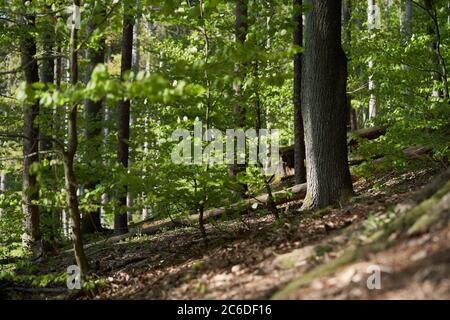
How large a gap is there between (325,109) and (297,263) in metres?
3.48

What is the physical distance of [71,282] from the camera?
592 centimetres

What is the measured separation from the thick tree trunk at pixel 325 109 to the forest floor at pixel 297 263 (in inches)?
18.4

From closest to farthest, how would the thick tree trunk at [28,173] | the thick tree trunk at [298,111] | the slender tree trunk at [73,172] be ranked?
the slender tree trunk at [73,172] → the thick tree trunk at [28,173] → the thick tree trunk at [298,111]

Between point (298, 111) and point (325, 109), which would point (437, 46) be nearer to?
point (298, 111)

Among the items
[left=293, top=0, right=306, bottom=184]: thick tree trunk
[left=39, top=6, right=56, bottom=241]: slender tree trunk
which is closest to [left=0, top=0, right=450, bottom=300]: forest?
Result: [left=39, top=6, right=56, bottom=241]: slender tree trunk

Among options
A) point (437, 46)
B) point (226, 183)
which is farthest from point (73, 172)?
point (437, 46)

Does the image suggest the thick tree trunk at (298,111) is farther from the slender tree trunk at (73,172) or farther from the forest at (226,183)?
the slender tree trunk at (73,172)

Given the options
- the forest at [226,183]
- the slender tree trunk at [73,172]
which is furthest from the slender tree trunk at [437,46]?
the slender tree trunk at [73,172]

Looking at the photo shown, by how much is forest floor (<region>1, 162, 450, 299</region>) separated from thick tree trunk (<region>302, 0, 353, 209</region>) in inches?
18.4

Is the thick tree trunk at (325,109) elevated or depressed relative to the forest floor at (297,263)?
elevated

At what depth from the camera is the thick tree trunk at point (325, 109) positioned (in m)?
7.22

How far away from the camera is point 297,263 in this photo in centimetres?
446
